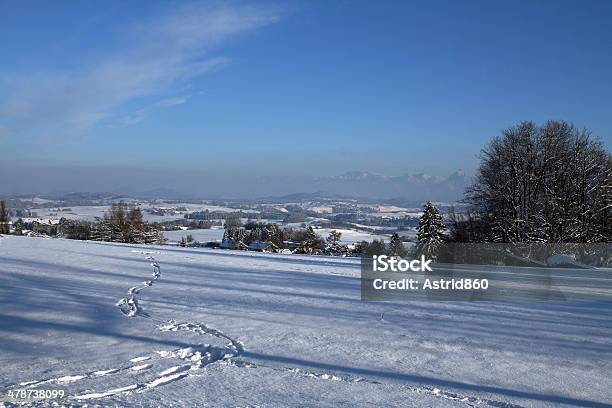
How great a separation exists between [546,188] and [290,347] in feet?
73.3

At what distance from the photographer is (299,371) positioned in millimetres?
5066

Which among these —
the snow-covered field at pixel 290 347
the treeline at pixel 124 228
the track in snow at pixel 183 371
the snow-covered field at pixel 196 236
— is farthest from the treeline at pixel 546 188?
the snow-covered field at pixel 196 236

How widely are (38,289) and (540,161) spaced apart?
78.3ft

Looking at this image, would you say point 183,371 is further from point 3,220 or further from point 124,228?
point 3,220

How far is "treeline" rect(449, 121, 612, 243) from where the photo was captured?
23688mm

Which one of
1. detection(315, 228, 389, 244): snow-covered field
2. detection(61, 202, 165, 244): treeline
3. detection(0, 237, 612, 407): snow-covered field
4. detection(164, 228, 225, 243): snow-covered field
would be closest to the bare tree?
detection(0, 237, 612, 407): snow-covered field

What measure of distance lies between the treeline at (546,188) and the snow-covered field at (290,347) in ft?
50.6

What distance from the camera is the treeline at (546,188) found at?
23.7 metres

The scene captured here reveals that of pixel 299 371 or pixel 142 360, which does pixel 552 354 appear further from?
pixel 142 360

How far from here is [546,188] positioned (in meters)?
24.3

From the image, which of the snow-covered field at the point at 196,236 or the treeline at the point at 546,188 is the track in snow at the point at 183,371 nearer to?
the treeline at the point at 546,188

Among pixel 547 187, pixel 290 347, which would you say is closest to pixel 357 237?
pixel 547 187

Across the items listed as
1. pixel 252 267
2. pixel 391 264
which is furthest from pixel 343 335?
pixel 391 264

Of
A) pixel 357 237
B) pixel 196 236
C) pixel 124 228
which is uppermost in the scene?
pixel 124 228
